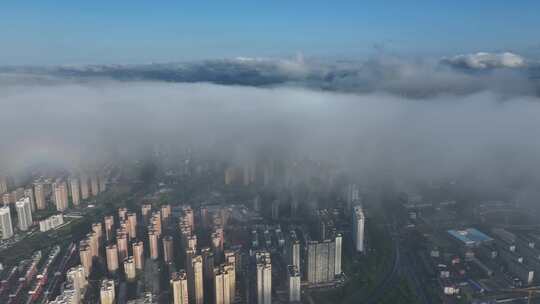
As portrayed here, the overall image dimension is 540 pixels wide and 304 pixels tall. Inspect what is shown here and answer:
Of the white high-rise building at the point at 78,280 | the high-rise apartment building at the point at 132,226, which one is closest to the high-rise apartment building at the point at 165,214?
the high-rise apartment building at the point at 132,226

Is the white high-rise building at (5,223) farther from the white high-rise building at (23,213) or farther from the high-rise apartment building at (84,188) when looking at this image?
the high-rise apartment building at (84,188)

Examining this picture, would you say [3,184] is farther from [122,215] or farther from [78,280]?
[78,280]

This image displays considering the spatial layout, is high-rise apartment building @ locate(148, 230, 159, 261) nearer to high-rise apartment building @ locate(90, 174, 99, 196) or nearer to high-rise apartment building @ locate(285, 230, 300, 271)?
high-rise apartment building @ locate(285, 230, 300, 271)

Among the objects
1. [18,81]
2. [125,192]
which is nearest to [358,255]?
[125,192]

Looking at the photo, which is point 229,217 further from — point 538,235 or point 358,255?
point 538,235

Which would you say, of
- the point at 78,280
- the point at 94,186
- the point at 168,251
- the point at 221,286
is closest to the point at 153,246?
the point at 168,251

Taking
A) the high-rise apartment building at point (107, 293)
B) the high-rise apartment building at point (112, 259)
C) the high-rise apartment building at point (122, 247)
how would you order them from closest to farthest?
the high-rise apartment building at point (107, 293) < the high-rise apartment building at point (112, 259) < the high-rise apartment building at point (122, 247)

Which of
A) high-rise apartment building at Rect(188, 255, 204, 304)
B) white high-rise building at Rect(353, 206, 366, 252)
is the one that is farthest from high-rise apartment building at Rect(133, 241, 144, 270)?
white high-rise building at Rect(353, 206, 366, 252)

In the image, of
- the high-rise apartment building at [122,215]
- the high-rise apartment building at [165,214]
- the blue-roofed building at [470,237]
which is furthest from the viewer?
the high-rise apartment building at [165,214]
